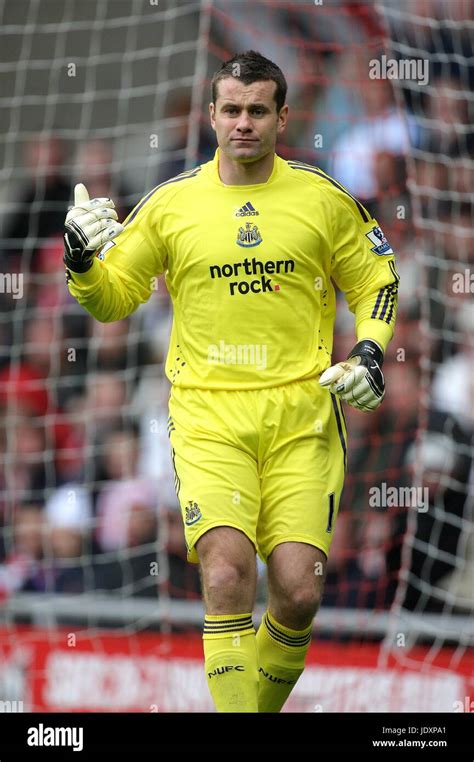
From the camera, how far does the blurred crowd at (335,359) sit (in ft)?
27.5

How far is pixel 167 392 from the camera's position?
8.87 m

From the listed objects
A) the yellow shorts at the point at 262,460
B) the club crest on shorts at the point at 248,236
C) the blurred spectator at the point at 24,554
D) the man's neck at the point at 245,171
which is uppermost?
the man's neck at the point at 245,171

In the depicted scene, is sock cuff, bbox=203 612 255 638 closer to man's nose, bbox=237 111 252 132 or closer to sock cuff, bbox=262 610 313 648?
sock cuff, bbox=262 610 313 648

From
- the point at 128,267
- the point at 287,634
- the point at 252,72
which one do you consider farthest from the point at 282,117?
the point at 287,634

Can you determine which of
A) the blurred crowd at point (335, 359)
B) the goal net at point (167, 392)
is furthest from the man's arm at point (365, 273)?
the blurred crowd at point (335, 359)

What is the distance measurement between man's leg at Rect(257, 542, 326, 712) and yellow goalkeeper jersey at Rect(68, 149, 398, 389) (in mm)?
652

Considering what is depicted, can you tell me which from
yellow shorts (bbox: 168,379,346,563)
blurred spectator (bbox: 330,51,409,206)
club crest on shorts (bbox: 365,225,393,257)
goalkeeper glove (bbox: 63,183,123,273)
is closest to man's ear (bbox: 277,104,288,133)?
club crest on shorts (bbox: 365,225,393,257)

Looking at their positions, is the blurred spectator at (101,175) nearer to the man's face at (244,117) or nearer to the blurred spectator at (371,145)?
the blurred spectator at (371,145)

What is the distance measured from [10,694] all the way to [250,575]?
2861 millimetres

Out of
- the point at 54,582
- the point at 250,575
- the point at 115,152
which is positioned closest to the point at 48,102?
the point at 115,152

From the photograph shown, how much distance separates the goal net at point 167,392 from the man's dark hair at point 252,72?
2070 millimetres

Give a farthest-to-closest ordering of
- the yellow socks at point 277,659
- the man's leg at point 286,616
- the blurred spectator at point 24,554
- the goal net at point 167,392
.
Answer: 1. the blurred spectator at point 24,554
2. the goal net at point 167,392
3. the yellow socks at point 277,659
4. the man's leg at point 286,616

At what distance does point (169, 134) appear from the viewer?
29.8 ft
